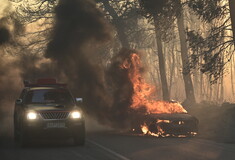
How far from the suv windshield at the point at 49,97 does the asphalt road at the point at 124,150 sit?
4.31 feet

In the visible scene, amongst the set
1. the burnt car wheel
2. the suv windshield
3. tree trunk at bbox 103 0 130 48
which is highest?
tree trunk at bbox 103 0 130 48


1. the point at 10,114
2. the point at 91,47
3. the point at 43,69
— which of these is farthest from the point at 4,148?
the point at 10,114

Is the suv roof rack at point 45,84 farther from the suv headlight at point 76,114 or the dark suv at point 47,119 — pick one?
the suv headlight at point 76,114

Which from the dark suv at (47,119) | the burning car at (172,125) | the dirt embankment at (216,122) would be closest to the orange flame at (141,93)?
the burning car at (172,125)

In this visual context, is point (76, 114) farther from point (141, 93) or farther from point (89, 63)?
point (89, 63)

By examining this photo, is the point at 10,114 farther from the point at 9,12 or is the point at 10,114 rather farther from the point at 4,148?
the point at 4,148

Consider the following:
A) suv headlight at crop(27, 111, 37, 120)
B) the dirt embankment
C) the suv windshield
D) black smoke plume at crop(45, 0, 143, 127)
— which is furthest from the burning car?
suv headlight at crop(27, 111, 37, 120)

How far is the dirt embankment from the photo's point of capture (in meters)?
20.6

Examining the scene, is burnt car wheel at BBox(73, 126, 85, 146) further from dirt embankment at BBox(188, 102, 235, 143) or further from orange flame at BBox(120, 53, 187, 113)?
orange flame at BBox(120, 53, 187, 113)

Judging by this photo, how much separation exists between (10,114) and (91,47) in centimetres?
1158

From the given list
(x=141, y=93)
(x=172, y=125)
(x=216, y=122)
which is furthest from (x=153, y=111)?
(x=216, y=122)

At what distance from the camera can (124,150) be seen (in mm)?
14391

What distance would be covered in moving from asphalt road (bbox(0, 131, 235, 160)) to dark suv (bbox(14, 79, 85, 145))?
38 centimetres

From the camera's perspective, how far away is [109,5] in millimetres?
43844
